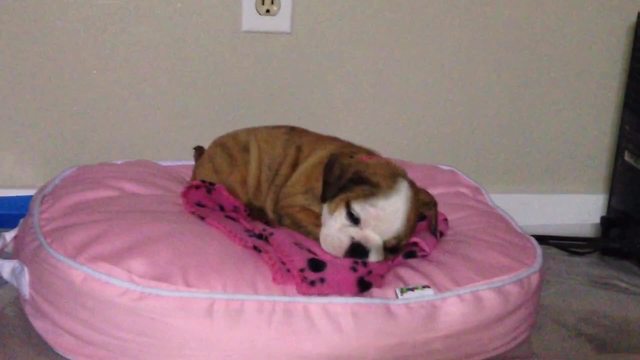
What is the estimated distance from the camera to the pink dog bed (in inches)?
51.4

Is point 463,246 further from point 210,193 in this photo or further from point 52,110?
point 52,110

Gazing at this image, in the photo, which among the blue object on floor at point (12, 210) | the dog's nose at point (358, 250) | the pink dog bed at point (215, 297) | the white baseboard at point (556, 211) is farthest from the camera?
the white baseboard at point (556, 211)

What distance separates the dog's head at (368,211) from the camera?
1.45m

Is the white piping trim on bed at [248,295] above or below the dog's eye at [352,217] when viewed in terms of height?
below

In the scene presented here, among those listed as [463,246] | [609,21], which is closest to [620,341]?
[463,246]

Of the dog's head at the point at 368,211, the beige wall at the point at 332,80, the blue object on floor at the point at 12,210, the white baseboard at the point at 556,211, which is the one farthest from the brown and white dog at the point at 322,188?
the white baseboard at the point at 556,211

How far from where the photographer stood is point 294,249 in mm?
1447

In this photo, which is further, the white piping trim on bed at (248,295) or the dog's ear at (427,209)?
the dog's ear at (427,209)

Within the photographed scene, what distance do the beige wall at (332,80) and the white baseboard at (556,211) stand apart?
5 cm

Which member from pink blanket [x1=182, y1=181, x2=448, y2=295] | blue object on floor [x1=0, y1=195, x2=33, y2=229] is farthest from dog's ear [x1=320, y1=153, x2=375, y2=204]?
blue object on floor [x1=0, y1=195, x2=33, y2=229]

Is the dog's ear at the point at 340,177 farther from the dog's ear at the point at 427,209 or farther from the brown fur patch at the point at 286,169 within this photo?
the dog's ear at the point at 427,209

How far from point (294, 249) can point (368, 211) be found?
15 centimetres

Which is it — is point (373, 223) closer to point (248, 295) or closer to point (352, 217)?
point (352, 217)

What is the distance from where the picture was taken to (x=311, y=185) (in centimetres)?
165
